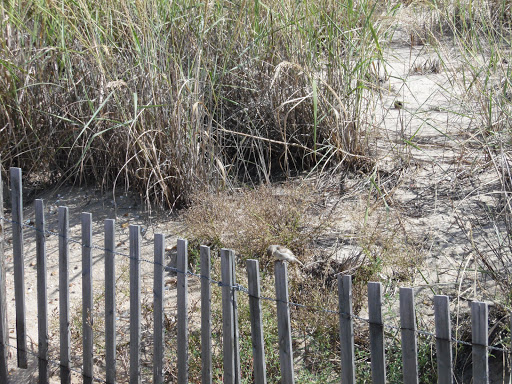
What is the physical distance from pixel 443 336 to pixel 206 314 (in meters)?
0.86

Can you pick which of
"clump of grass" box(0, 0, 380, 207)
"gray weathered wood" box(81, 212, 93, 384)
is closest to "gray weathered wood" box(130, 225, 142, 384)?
"gray weathered wood" box(81, 212, 93, 384)

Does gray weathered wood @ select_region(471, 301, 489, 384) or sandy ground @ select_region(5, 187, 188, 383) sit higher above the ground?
gray weathered wood @ select_region(471, 301, 489, 384)

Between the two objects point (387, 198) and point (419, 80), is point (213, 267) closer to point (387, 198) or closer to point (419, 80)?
point (387, 198)

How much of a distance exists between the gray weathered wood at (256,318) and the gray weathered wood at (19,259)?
1185 millimetres

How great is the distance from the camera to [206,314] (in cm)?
246

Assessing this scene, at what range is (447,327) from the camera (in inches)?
77.7

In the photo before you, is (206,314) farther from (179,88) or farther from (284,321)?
(179,88)

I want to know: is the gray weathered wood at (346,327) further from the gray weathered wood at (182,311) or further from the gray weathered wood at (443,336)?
the gray weathered wood at (182,311)

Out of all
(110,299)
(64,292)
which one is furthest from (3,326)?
(110,299)

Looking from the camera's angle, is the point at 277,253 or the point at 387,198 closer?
the point at 277,253

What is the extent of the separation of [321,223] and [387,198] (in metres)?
0.55

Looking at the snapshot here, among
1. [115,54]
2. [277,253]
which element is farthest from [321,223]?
[115,54]

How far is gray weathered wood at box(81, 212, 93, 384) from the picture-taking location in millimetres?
2719

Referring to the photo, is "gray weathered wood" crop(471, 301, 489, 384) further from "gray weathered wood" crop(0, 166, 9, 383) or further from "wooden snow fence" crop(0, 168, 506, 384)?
"gray weathered wood" crop(0, 166, 9, 383)
